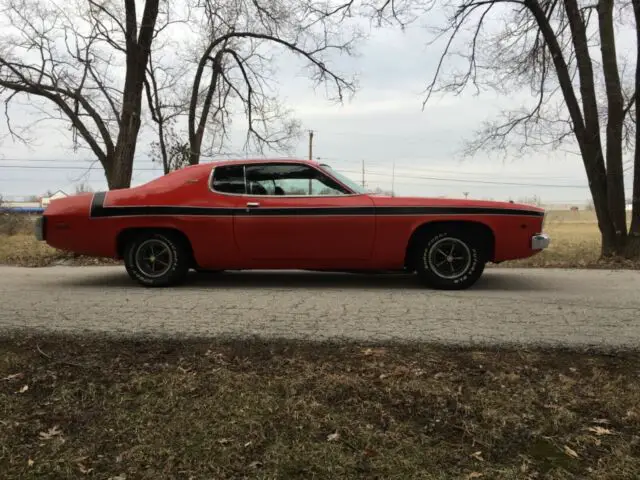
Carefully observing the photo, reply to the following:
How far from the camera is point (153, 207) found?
6.61 meters

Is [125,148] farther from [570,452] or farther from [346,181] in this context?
[570,452]

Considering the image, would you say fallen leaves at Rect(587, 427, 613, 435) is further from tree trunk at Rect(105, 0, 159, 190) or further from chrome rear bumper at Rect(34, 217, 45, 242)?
tree trunk at Rect(105, 0, 159, 190)

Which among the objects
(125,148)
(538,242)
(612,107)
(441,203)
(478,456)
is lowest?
(478,456)

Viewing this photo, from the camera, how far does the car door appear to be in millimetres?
6371

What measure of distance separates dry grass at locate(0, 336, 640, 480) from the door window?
2.73 m

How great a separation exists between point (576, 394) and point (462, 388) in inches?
26.0

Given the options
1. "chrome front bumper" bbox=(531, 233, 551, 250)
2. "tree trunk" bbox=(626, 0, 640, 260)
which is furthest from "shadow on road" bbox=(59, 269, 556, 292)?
"tree trunk" bbox=(626, 0, 640, 260)

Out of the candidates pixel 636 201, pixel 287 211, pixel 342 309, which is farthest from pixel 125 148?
pixel 636 201

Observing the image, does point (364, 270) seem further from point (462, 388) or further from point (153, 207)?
point (462, 388)

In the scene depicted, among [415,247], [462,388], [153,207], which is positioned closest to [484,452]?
[462,388]

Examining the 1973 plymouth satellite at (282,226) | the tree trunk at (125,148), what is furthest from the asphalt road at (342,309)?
the tree trunk at (125,148)

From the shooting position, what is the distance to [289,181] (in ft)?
21.7

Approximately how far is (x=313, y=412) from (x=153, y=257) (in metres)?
4.11

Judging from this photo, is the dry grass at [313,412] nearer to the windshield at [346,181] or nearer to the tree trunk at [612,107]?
the windshield at [346,181]
